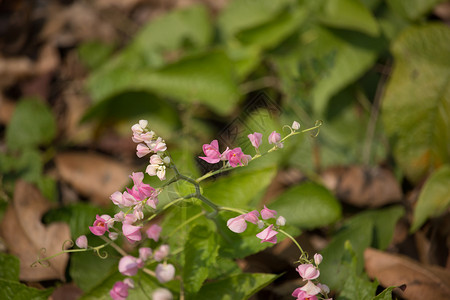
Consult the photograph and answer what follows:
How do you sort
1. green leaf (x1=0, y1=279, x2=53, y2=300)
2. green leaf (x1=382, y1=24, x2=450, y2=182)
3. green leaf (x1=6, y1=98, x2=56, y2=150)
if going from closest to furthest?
green leaf (x1=0, y1=279, x2=53, y2=300), green leaf (x1=382, y1=24, x2=450, y2=182), green leaf (x1=6, y1=98, x2=56, y2=150)

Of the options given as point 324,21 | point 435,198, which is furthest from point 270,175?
point 324,21

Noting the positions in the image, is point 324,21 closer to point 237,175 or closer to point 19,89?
point 237,175

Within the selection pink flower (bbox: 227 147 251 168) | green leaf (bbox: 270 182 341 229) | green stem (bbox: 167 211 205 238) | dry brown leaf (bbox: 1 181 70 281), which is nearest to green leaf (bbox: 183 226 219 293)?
green stem (bbox: 167 211 205 238)

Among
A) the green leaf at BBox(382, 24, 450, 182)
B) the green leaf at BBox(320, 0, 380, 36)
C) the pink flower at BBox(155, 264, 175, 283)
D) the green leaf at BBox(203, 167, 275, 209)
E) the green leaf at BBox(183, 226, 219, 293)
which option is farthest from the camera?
the green leaf at BBox(320, 0, 380, 36)

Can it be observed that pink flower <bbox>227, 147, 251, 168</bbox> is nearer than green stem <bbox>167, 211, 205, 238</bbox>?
Yes

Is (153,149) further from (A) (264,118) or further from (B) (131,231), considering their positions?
(A) (264,118)

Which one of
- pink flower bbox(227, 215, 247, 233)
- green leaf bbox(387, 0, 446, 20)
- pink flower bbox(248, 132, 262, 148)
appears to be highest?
pink flower bbox(248, 132, 262, 148)

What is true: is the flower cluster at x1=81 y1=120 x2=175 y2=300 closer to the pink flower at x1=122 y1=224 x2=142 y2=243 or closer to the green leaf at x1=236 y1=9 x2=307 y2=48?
the pink flower at x1=122 y1=224 x2=142 y2=243

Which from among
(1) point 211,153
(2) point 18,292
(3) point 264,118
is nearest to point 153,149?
(1) point 211,153
